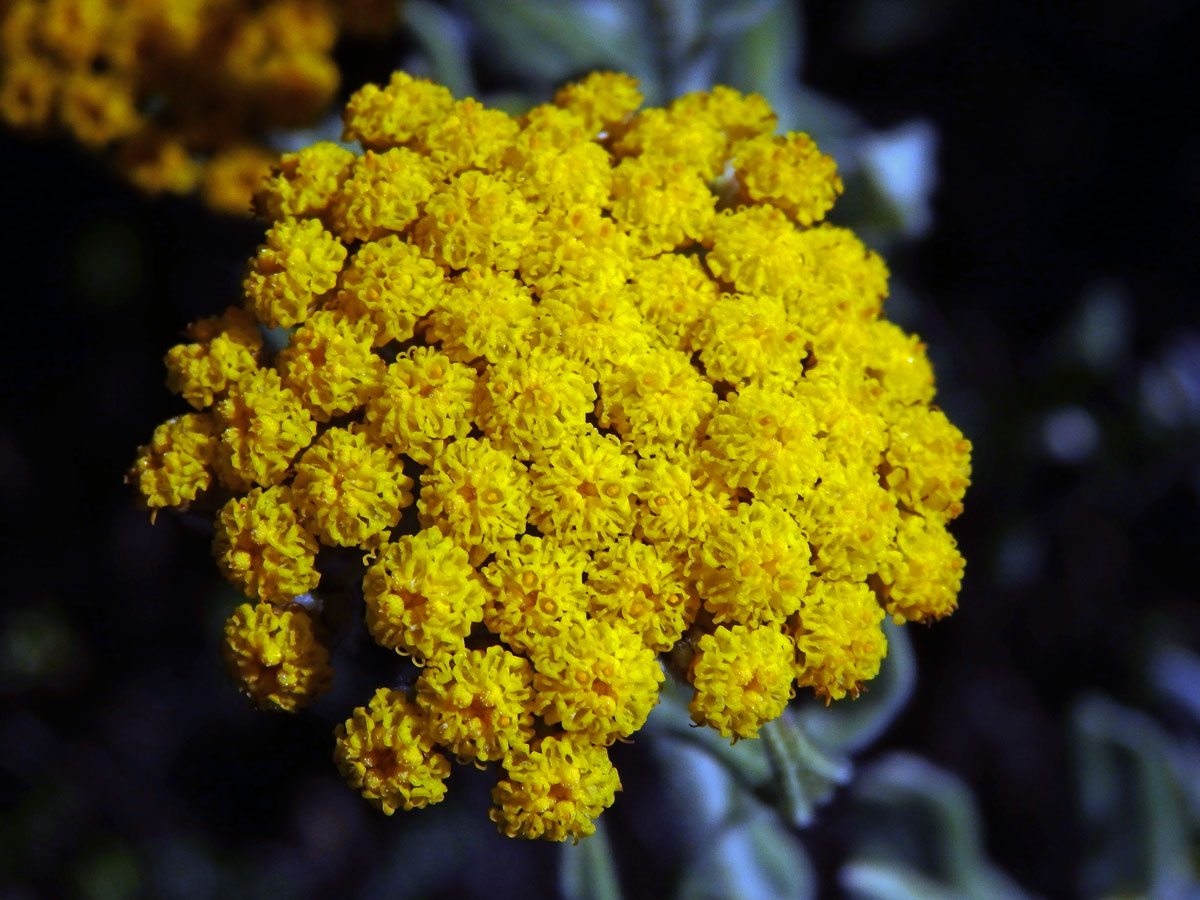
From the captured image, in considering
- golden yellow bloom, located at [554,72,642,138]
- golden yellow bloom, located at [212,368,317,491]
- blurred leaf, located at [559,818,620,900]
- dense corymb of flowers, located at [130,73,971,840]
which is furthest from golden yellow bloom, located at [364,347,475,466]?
blurred leaf, located at [559,818,620,900]

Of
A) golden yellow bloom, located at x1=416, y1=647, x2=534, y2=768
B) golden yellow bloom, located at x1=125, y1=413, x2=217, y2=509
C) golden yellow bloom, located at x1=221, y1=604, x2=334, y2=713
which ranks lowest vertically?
golden yellow bloom, located at x1=416, y1=647, x2=534, y2=768

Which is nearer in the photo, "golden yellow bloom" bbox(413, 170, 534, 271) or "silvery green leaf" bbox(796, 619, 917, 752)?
"golden yellow bloom" bbox(413, 170, 534, 271)

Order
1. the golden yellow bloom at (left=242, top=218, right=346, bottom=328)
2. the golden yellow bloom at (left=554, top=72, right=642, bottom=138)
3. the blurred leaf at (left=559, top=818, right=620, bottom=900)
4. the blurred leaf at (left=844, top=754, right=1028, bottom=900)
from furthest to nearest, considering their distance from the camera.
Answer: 1. the blurred leaf at (left=844, top=754, right=1028, bottom=900)
2. the blurred leaf at (left=559, top=818, right=620, bottom=900)
3. the golden yellow bloom at (left=554, top=72, right=642, bottom=138)
4. the golden yellow bloom at (left=242, top=218, right=346, bottom=328)

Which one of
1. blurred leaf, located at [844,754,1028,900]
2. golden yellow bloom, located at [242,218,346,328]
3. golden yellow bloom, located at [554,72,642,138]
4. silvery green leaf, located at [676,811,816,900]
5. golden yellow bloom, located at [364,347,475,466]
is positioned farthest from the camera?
blurred leaf, located at [844,754,1028,900]

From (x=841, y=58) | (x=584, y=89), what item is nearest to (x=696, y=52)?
(x=841, y=58)

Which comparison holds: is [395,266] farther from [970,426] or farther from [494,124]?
[970,426]

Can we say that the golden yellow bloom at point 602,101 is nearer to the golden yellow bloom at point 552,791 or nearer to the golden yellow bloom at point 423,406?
the golden yellow bloom at point 423,406

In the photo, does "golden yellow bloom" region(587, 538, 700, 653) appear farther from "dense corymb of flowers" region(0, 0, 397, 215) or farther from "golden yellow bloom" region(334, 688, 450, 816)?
"dense corymb of flowers" region(0, 0, 397, 215)
